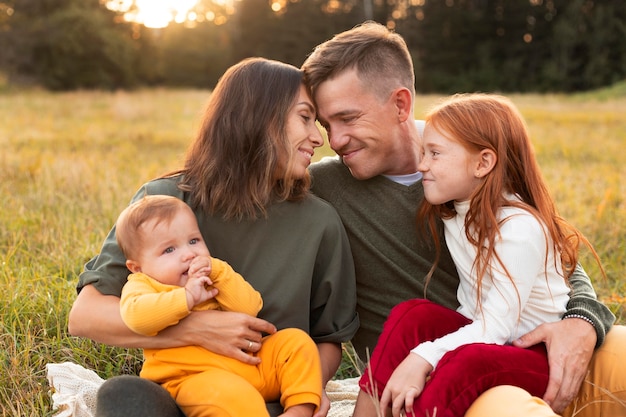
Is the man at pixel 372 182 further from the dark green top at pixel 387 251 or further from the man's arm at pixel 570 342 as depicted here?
the man's arm at pixel 570 342

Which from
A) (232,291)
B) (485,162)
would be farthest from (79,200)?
(485,162)

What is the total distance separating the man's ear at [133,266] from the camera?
2.42m

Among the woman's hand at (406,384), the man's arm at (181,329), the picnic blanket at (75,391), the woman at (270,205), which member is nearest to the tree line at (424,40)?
the picnic blanket at (75,391)

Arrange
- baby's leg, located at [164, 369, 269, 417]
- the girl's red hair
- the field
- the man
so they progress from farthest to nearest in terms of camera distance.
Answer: the field, the man, the girl's red hair, baby's leg, located at [164, 369, 269, 417]

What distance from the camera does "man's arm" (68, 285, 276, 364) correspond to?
2.36 meters

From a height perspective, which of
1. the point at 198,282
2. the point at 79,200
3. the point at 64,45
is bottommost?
the point at 64,45

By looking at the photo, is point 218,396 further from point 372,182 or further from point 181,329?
point 372,182

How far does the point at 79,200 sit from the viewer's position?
5.57m

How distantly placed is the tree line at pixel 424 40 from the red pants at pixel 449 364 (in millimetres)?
29446

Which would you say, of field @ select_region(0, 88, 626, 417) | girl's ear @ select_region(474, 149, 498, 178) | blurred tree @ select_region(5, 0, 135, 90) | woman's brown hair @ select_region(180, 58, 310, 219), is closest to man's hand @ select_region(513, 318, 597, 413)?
girl's ear @ select_region(474, 149, 498, 178)

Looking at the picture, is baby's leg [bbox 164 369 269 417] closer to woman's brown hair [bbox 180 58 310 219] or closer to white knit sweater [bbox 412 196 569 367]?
white knit sweater [bbox 412 196 569 367]

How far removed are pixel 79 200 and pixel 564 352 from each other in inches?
163

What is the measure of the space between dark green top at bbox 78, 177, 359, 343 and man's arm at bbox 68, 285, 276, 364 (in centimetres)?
15

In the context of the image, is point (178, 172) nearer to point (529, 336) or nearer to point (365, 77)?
point (365, 77)
